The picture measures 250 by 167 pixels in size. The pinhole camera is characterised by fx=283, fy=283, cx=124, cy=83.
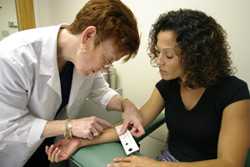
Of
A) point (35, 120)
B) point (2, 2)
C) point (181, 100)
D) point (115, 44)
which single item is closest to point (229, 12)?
point (181, 100)

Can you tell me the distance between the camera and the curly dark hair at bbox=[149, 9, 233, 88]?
115 cm

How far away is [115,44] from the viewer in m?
1.06

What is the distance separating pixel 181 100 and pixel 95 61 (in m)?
0.46

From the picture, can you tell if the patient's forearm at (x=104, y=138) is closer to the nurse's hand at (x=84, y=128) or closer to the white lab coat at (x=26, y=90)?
the nurse's hand at (x=84, y=128)

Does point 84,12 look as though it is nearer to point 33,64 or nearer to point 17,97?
point 33,64

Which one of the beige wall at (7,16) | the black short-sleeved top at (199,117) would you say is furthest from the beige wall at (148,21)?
the black short-sleeved top at (199,117)

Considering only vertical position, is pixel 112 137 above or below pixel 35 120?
below

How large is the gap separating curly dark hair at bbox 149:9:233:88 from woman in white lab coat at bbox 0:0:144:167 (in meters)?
0.21

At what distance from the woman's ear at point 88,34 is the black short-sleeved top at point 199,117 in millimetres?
513

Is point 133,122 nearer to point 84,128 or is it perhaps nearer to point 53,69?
point 84,128

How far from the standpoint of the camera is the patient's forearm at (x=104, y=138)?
1.26m

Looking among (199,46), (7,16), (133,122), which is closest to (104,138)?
(133,122)

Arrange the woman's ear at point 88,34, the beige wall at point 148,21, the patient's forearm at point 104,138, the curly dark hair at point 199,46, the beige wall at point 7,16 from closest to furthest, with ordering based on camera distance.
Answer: the woman's ear at point 88,34 < the curly dark hair at point 199,46 < the patient's forearm at point 104,138 < the beige wall at point 148,21 < the beige wall at point 7,16

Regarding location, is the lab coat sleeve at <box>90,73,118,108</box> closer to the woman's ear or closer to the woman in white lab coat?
the woman in white lab coat
